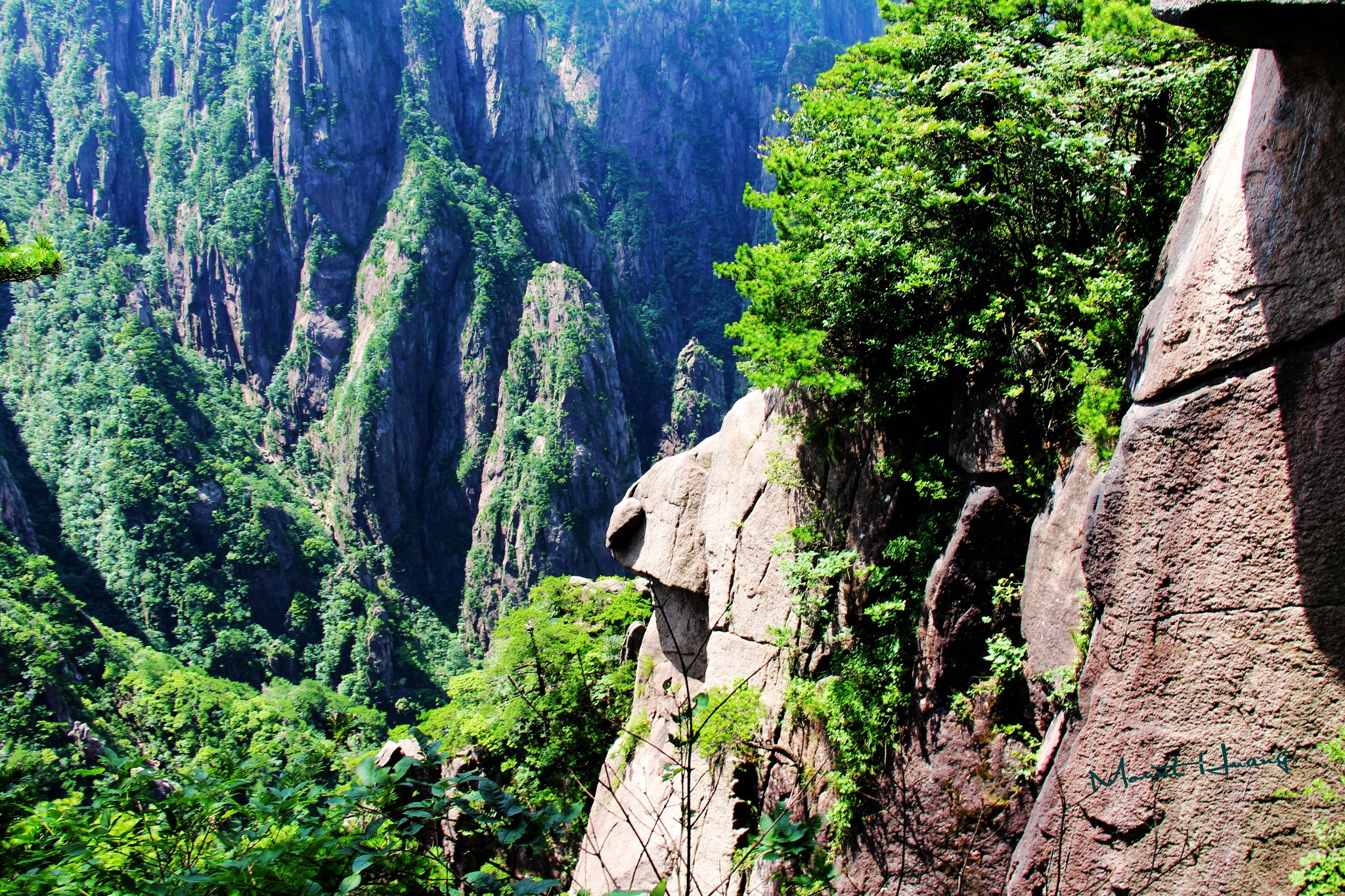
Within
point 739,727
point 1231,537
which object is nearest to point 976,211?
point 1231,537

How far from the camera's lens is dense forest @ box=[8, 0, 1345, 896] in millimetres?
6367

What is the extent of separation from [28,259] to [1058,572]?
958 cm

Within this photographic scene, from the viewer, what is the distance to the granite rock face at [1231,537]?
Answer: 15.5 ft

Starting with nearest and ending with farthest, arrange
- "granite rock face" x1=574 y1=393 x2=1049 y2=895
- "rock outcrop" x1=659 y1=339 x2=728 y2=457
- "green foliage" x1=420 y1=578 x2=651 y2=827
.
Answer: "granite rock face" x1=574 y1=393 x2=1049 y2=895
"green foliage" x1=420 y1=578 x2=651 y2=827
"rock outcrop" x1=659 y1=339 x2=728 y2=457

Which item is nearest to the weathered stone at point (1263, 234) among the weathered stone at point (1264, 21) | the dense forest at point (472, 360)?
the weathered stone at point (1264, 21)

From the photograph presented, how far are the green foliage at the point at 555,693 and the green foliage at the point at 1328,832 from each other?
1168 cm

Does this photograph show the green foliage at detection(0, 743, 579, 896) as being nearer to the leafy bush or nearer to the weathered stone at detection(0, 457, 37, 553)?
the leafy bush

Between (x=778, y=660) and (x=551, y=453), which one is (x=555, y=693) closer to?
(x=778, y=660)

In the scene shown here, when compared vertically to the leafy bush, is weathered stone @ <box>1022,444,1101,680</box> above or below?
above

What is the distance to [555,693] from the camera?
54.3 feet

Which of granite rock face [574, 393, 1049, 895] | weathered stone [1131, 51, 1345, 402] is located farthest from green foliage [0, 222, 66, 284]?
weathered stone [1131, 51, 1345, 402]

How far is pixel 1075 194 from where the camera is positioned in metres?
7.16
